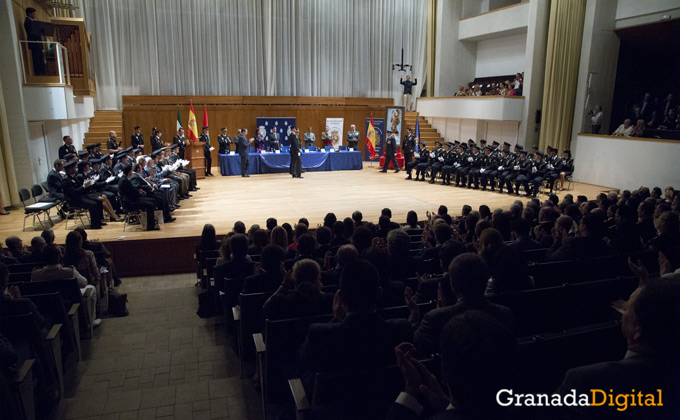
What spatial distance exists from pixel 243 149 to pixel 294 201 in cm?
427

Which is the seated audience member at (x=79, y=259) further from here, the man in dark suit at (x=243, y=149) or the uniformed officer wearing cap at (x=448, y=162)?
the uniformed officer wearing cap at (x=448, y=162)

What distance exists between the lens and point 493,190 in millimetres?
11961

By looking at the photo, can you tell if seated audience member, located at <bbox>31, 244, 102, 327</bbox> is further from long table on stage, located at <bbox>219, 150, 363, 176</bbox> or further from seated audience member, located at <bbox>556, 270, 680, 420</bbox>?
long table on stage, located at <bbox>219, 150, 363, 176</bbox>

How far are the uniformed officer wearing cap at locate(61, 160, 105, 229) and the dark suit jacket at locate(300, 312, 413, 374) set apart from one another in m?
6.86

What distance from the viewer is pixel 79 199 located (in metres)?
7.77

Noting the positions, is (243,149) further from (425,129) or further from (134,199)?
(425,129)

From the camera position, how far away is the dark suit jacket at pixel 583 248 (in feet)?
13.0

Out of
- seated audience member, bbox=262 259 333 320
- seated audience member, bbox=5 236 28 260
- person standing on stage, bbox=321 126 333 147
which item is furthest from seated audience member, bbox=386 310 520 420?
person standing on stage, bbox=321 126 333 147

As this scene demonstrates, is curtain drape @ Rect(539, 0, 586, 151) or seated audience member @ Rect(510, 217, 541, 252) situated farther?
curtain drape @ Rect(539, 0, 586, 151)

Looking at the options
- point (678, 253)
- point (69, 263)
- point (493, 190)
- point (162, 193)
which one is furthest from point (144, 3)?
point (678, 253)

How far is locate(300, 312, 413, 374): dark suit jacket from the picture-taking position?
2.15m

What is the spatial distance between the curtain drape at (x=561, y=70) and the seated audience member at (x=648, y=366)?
45.8 ft

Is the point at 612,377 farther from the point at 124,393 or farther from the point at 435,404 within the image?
the point at 124,393

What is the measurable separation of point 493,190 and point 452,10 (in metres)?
9.84
